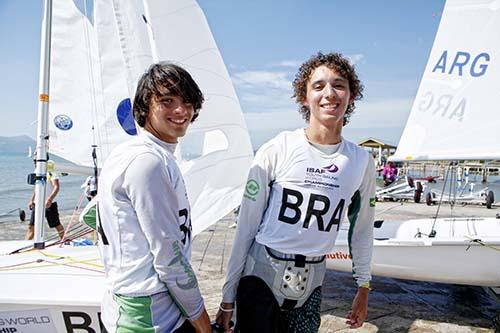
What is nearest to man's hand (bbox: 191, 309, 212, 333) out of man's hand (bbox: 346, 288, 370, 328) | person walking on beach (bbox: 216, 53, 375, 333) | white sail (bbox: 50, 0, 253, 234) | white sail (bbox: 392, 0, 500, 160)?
person walking on beach (bbox: 216, 53, 375, 333)

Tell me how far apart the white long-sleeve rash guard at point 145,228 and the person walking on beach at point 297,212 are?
0.33 meters

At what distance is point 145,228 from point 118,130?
343 centimetres

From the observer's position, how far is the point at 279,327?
1474 mm

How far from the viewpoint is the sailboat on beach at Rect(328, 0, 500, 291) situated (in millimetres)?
3613

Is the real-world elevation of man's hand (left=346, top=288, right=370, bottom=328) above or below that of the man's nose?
below

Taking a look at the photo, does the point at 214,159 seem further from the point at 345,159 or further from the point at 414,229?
the point at 414,229

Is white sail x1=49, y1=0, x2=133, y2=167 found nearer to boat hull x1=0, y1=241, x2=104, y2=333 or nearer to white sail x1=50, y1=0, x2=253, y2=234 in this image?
white sail x1=50, y1=0, x2=253, y2=234

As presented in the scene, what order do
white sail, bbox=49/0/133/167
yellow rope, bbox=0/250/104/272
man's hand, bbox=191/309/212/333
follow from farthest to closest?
white sail, bbox=49/0/133/167 → yellow rope, bbox=0/250/104/272 → man's hand, bbox=191/309/212/333

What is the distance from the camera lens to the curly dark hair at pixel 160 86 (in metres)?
1.28

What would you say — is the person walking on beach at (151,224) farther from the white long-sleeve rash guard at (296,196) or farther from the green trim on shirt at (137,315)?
the white long-sleeve rash guard at (296,196)

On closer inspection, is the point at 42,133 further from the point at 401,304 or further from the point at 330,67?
the point at 401,304

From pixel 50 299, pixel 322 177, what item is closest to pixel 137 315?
pixel 322 177

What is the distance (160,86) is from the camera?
128 centimetres

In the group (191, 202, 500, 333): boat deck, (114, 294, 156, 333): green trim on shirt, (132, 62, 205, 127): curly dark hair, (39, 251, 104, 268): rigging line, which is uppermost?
(132, 62, 205, 127): curly dark hair
